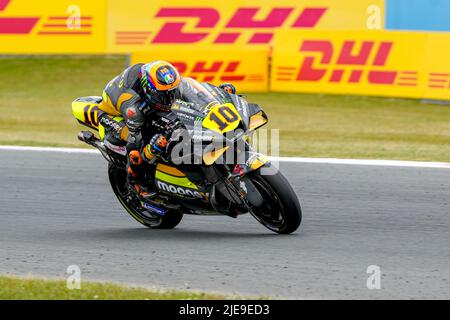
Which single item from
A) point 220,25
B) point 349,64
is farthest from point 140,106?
point 220,25

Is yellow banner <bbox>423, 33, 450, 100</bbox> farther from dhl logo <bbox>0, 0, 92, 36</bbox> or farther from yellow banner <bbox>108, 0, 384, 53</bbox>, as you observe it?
dhl logo <bbox>0, 0, 92, 36</bbox>

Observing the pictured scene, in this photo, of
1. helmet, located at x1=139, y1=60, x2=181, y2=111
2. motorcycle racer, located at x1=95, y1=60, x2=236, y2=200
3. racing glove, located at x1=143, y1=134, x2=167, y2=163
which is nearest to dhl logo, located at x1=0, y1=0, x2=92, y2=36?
motorcycle racer, located at x1=95, y1=60, x2=236, y2=200

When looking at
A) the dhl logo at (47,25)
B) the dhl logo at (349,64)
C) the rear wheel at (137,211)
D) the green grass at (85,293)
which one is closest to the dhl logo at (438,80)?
the dhl logo at (349,64)

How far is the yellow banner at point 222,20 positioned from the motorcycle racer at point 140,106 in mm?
10077

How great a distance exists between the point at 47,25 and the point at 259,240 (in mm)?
11370

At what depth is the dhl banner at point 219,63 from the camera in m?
16.8

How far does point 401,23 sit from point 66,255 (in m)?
12.1

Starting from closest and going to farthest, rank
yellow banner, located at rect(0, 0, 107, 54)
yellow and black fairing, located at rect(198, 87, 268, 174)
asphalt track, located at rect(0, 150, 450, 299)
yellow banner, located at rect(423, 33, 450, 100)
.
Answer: asphalt track, located at rect(0, 150, 450, 299), yellow and black fairing, located at rect(198, 87, 268, 174), yellow banner, located at rect(423, 33, 450, 100), yellow banner, located at rect(0, 0, 107, 54)

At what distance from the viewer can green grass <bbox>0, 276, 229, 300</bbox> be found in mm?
5727

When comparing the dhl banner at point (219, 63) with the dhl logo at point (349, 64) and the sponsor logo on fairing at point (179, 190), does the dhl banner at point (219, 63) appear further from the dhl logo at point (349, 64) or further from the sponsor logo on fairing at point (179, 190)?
the sponsor logo on fairing at point (179, 190)

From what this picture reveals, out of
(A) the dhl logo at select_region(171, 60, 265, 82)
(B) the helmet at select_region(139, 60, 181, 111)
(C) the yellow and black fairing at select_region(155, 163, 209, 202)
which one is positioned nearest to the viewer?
(B) the helmet at select_region(139, 60, 181, 111)

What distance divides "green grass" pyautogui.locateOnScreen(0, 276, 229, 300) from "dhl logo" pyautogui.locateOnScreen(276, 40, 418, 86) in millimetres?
11107

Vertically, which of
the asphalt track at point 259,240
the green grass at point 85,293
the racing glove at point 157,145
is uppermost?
the racing glove at point 157,145

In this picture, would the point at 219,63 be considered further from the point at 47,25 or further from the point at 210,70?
the point at 47,25
